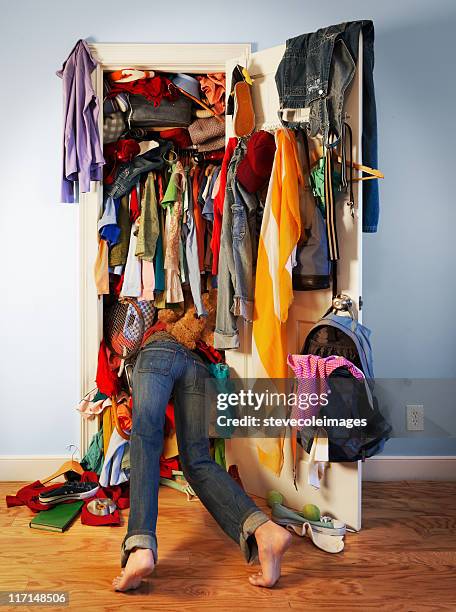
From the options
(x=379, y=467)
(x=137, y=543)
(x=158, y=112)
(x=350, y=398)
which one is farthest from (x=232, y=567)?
(x=158, y=112)

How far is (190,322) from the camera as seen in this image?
9.93 ft

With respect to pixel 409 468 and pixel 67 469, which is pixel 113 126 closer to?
pixel 67 469

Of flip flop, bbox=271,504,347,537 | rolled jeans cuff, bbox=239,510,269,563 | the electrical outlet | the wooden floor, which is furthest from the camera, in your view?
the electrical outlet

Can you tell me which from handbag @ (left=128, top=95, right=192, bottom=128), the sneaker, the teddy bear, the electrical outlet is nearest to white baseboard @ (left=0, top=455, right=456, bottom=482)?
the electrical outlet

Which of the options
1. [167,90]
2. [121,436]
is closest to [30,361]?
[121,436]

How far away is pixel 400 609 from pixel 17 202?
2.35 metres

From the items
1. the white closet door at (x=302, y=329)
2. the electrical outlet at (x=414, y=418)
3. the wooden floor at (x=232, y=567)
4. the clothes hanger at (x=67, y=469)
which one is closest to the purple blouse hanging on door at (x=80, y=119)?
the white closet door at (x=302, y=329)

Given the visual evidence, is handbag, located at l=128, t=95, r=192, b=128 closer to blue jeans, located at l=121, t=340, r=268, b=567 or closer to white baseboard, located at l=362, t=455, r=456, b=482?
blue jeans, located at l=121, t=340, r=268, b=567

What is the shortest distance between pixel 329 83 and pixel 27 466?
2224 mm

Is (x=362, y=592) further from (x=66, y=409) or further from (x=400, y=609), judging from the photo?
(x=66, y=409)

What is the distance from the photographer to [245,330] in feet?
9.56

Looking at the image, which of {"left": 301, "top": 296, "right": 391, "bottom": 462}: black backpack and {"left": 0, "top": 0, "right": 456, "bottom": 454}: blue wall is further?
{"left": 0, "top": 0, "right": 456, "bottom": 454}: blue wall

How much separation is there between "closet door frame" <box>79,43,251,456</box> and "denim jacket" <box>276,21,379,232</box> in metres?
0.39

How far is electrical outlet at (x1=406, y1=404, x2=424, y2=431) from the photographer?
3.09m
